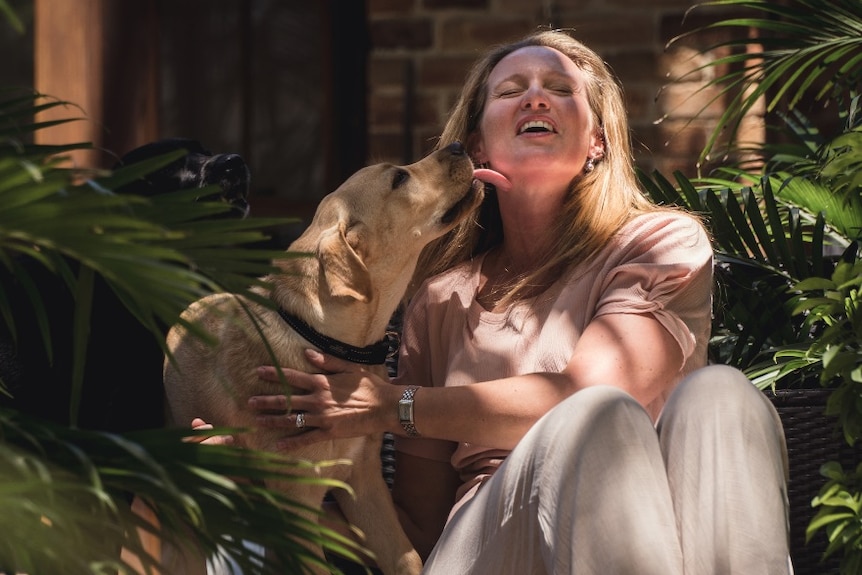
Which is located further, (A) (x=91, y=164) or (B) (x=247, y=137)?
(B) (x=247, y=137)

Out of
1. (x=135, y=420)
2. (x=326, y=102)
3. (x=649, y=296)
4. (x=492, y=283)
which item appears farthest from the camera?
(x=326, y=102)

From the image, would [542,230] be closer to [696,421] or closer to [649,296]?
[649,296]

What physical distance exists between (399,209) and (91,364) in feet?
2.53

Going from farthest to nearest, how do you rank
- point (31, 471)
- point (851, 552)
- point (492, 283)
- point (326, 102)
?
point (326, 102) → point (492, 283) → point (851, 552) → point (31, 471)

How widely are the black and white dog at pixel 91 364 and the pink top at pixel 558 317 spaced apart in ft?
1.76

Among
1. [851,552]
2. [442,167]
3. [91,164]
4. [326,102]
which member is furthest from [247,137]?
[851,552]

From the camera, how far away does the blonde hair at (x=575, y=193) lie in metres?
2.61

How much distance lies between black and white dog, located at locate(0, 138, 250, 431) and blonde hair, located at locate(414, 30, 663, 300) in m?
0.56

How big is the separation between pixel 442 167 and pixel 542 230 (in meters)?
0.29

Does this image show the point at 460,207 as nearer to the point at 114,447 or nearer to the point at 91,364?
the point at 91,364

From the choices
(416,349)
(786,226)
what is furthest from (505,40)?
(416,349)

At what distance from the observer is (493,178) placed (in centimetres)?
269

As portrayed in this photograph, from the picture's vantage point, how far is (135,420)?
2582 mm

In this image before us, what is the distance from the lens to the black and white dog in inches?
97.8
